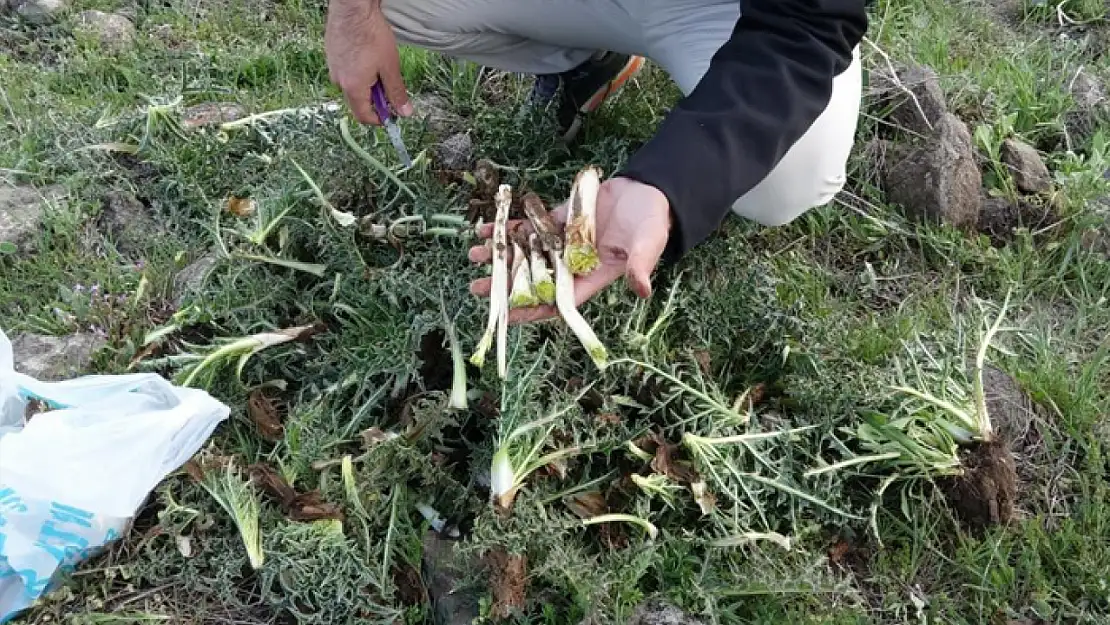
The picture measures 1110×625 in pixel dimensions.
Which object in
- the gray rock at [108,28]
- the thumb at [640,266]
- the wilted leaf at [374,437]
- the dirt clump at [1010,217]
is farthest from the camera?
the gray rock at [108,28]

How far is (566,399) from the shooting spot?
6.13 feet

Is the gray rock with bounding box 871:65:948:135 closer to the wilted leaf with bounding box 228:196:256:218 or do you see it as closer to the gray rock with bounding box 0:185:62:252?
the wilted leaf with bounding box 228:196:256:218

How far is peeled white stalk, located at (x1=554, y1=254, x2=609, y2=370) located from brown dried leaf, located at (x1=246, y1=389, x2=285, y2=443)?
2.36ft

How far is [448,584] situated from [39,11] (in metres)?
2.74

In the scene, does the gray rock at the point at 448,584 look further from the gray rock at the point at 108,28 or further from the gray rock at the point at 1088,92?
the gray rock at the point at 1088,92

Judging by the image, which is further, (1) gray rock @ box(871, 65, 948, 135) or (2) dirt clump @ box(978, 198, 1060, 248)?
(1) gray rock @ box(871, 65, 948, 135)

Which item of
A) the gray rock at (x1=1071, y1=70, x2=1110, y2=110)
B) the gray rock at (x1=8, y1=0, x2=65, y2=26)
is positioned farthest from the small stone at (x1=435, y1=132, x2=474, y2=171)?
the gray rock at (x1=1071, y1=70, x2=1110, y2=110)

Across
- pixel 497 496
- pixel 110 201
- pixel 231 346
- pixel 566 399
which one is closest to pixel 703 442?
pixel 566 399

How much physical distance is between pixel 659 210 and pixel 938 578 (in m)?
0.97

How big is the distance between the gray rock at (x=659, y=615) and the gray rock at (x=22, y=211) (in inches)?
72.1

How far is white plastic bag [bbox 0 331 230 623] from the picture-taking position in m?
1.72

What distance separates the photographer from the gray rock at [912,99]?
9.00 ft

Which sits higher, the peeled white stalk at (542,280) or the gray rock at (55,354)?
the peeled white stalk at (542,280)

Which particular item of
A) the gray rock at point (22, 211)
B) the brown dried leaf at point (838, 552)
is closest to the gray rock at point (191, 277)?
the gray rock at point (22, 211)
